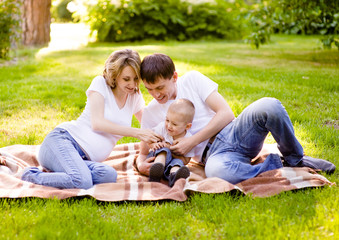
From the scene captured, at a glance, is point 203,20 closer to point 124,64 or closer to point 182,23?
point 182,23

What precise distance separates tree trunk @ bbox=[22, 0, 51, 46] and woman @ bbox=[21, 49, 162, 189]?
8452mm

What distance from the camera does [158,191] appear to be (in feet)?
9.40

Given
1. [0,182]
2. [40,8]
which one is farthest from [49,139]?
[40,8]

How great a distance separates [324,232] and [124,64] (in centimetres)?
189

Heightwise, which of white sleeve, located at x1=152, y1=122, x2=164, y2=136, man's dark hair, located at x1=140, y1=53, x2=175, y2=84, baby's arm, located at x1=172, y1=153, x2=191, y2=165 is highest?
man's dark hair, located at x1=140, y1=53, x2=175, y2=84

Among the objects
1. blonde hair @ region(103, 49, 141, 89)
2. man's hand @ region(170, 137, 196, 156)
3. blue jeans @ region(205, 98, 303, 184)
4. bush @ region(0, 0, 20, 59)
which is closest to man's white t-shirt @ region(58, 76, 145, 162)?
blonde hair @ region(103, 49, 141, 89)

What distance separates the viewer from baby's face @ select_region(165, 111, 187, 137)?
10.2ft

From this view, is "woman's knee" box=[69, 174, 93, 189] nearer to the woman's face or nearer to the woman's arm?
the woman's arm

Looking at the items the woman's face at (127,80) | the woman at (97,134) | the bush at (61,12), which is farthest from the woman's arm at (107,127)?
the bush at (61,12)

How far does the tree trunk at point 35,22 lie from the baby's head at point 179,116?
347 inches

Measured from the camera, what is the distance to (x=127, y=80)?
3.15 meters

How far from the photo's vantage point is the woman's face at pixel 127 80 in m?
3.12

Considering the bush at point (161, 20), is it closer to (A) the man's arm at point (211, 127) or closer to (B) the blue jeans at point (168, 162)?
(A) the man's arm at point (211, 127)

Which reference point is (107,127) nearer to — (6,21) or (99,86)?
(99,86)
